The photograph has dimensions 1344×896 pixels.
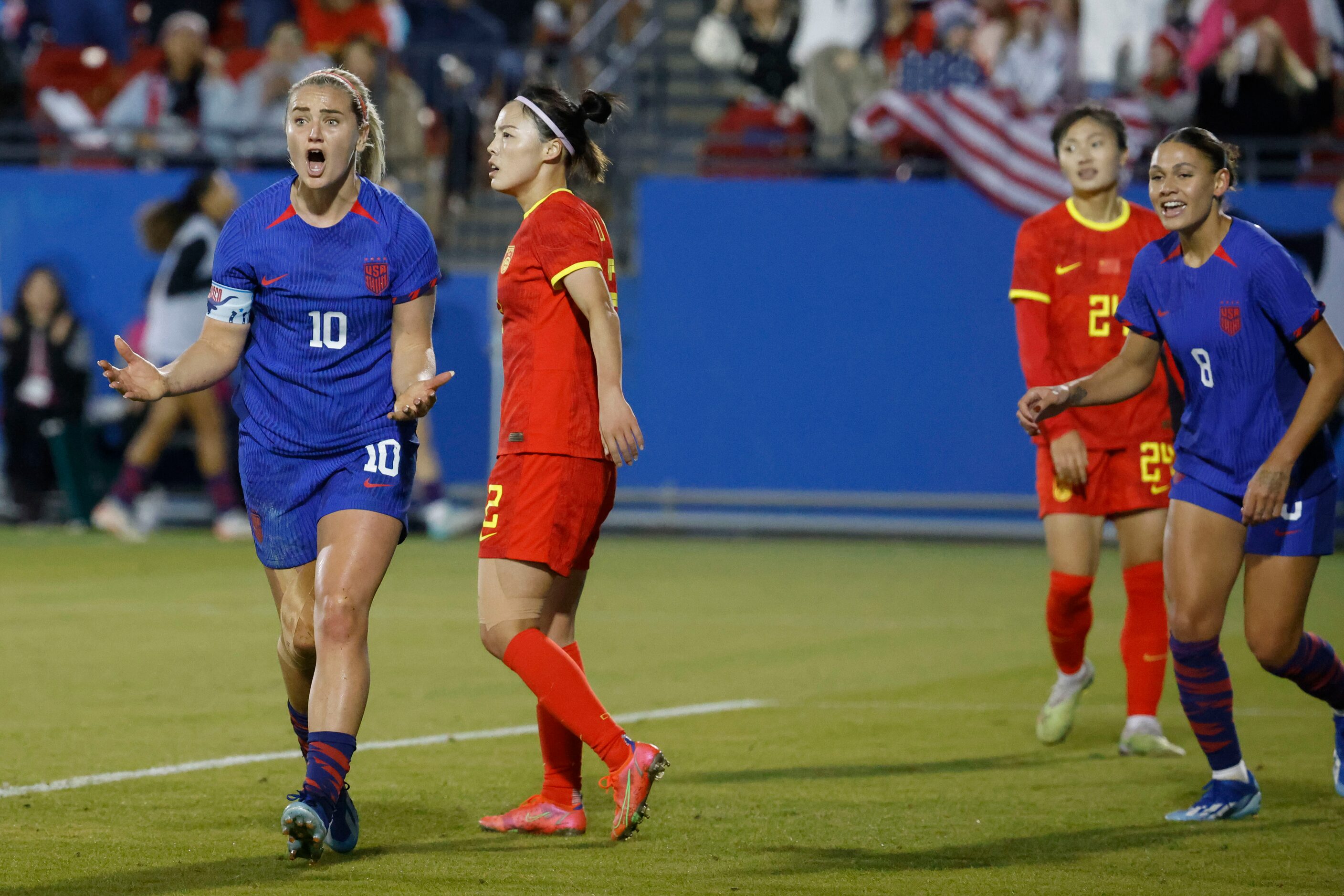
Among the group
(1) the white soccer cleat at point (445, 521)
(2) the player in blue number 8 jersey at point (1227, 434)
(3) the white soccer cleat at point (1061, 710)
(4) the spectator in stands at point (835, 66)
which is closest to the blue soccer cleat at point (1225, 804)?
(2) the player in blue number 8 jersey at point (1227, 434)

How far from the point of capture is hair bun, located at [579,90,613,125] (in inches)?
234

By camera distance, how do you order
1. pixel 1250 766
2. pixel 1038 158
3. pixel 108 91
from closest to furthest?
pixel 1250 766, pixel 1038 158, pixel 108 91

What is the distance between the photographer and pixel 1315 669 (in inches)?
258

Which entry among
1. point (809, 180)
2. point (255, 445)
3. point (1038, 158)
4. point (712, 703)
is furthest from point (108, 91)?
point (255, 445)

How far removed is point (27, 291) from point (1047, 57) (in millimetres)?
9809

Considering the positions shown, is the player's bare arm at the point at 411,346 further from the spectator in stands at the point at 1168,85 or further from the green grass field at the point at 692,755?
the spectator in stands at the point at 1168,85

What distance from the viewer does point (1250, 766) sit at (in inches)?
289

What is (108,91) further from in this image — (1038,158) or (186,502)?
(1038,158)

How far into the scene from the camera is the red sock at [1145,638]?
7.81 metres

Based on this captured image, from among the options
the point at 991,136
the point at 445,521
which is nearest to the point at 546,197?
the point at 445,521

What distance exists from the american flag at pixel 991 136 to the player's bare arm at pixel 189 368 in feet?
39.2

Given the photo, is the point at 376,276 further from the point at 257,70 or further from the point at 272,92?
the point at 257,70

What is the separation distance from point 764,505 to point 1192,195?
38.7ft

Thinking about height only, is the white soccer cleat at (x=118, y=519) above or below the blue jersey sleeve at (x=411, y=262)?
below
